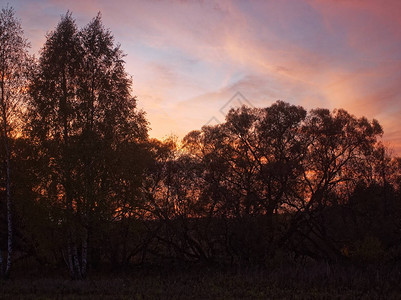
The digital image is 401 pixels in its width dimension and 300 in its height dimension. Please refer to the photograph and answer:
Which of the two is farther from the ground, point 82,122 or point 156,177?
point 82,122

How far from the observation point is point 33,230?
25172mm

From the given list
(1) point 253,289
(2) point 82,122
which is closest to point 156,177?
(2) point 82,122

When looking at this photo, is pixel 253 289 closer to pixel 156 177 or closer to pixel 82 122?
pixel 82 122

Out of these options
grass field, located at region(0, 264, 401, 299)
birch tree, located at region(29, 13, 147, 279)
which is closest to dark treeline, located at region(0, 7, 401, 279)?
birch tree, located at region(29, 13, 147, 279)

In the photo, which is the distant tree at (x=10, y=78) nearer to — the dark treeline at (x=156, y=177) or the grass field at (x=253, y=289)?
the dark treeline at (x=156, y=177)

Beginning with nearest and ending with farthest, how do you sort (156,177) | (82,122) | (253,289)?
1. (253,289)
2. (82,122)
3. (156,177)

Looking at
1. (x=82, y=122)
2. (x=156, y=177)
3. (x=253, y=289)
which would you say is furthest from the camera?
(x=156, y=177)

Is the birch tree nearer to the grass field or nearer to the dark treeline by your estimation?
the dark treeline

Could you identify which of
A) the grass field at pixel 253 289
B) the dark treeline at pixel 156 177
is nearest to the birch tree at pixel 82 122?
the dark treeline at pixel 156 177

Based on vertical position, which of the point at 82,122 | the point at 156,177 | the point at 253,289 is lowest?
the point at 253,289

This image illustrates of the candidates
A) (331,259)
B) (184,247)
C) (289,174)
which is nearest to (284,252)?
(331,259)

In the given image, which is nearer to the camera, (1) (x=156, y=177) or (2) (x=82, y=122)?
(2) (x=82, y=122)

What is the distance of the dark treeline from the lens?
25.5m

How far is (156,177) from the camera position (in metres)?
36.1
